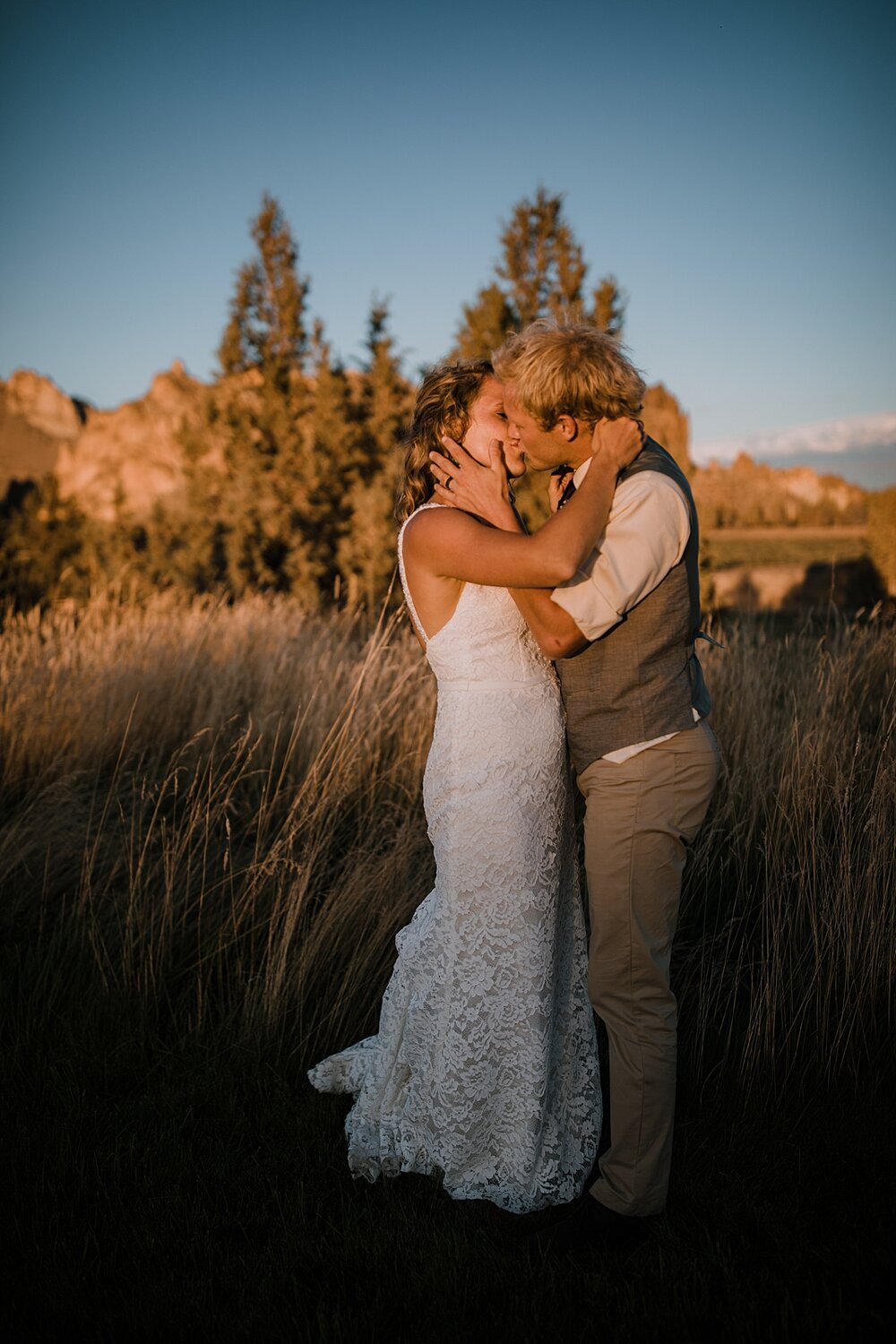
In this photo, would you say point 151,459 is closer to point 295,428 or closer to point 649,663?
point 295,428

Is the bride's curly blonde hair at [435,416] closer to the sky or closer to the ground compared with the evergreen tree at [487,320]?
closer to the ground

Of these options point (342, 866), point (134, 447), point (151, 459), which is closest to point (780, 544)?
point (342, 866)

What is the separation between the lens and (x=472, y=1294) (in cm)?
206

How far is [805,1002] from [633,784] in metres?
1.40

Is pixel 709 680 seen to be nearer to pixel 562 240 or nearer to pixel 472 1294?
pixel 472 1294

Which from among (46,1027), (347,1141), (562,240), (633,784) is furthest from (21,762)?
(562,240)

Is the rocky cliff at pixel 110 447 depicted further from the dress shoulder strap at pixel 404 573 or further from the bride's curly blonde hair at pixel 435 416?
the dress shoulder strap at pixel 404 573

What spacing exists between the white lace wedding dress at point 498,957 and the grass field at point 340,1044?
147mm

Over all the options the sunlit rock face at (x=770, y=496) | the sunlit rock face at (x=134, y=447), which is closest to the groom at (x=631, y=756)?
the sunlit rock face at (x=770, y=496)

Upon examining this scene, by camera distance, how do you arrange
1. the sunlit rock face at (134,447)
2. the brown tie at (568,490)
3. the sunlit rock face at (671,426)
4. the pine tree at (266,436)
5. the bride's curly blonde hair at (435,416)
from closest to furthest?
1. the brown tie at (568,490)
2. the bride's curly blonde hair at (435,416)
3. the sunlit rock face at (671,426)
4. the pine tree at (266,436)
5. the sunlit rock face at (134,447)

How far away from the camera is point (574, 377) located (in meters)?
2.14

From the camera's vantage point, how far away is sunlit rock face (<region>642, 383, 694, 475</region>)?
12133 millimetres

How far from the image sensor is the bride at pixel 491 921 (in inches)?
95.7

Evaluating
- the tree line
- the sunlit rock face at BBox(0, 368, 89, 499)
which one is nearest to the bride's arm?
the tree line
